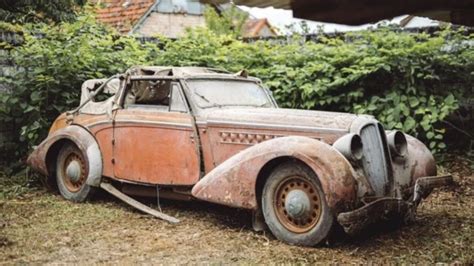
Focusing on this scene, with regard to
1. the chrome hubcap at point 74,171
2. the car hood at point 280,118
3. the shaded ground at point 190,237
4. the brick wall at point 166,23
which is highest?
the brick wall at point 166,23

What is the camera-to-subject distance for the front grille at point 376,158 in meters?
4.86

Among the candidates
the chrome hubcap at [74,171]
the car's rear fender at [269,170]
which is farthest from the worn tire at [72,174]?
the car's rear fender at [269,170]

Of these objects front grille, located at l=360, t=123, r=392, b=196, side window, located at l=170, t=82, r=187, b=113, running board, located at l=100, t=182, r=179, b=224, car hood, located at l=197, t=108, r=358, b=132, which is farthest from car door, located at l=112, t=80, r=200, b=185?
front grille, located at l=360, t=123, r=392, b=196

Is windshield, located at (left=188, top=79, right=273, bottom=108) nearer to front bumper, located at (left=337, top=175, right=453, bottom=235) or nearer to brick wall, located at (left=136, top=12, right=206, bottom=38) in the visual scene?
front bumper, located at (left=337, top=175, right=453, bottom=235)

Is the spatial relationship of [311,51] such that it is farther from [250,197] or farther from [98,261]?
[98,261]

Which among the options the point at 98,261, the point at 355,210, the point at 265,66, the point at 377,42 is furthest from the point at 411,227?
the point at 265,66

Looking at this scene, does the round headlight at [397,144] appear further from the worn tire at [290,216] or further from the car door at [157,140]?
the car door at [157,140]

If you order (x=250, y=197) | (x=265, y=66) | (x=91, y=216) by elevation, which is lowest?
(x=91, y=216)

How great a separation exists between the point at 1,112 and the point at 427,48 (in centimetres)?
573

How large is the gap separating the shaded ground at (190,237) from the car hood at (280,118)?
39.0 inches

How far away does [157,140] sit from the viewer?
5887mm

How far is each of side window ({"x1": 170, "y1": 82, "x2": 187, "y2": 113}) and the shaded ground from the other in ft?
3.59

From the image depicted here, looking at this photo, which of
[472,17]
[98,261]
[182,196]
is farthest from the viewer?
[182,196]

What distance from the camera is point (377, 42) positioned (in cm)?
791
